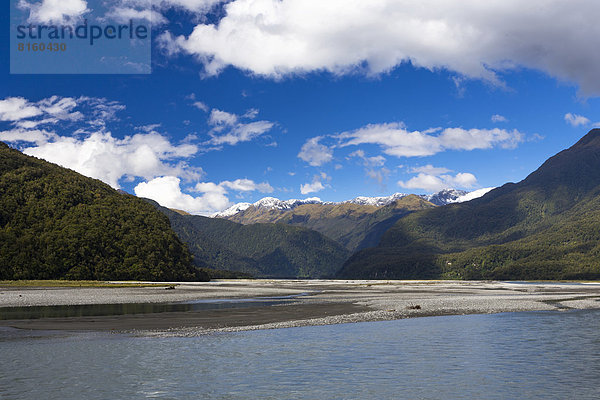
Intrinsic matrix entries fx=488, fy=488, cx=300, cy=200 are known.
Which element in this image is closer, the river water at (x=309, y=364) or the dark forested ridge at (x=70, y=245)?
the river water at (x=309, y=364)

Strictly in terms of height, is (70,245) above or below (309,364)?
above

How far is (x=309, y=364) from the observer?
28938 millimetres

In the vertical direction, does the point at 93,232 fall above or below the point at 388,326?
above

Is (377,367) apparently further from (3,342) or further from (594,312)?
(594,312)

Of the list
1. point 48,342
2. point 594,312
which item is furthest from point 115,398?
point 594,312

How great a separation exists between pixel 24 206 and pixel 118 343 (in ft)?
597

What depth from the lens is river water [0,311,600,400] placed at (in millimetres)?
22859

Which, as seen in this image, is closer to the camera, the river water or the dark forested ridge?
the river water

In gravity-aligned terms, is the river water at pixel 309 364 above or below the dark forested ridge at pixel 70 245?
below

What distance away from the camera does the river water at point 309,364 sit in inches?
900

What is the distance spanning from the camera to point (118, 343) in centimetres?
3525

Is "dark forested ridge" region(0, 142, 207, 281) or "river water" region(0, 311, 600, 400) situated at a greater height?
"dark forested ridge" region(0, 142, 207, 281)

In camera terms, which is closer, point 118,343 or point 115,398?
point 115,398

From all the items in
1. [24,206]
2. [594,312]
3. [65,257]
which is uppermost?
[24,206]
